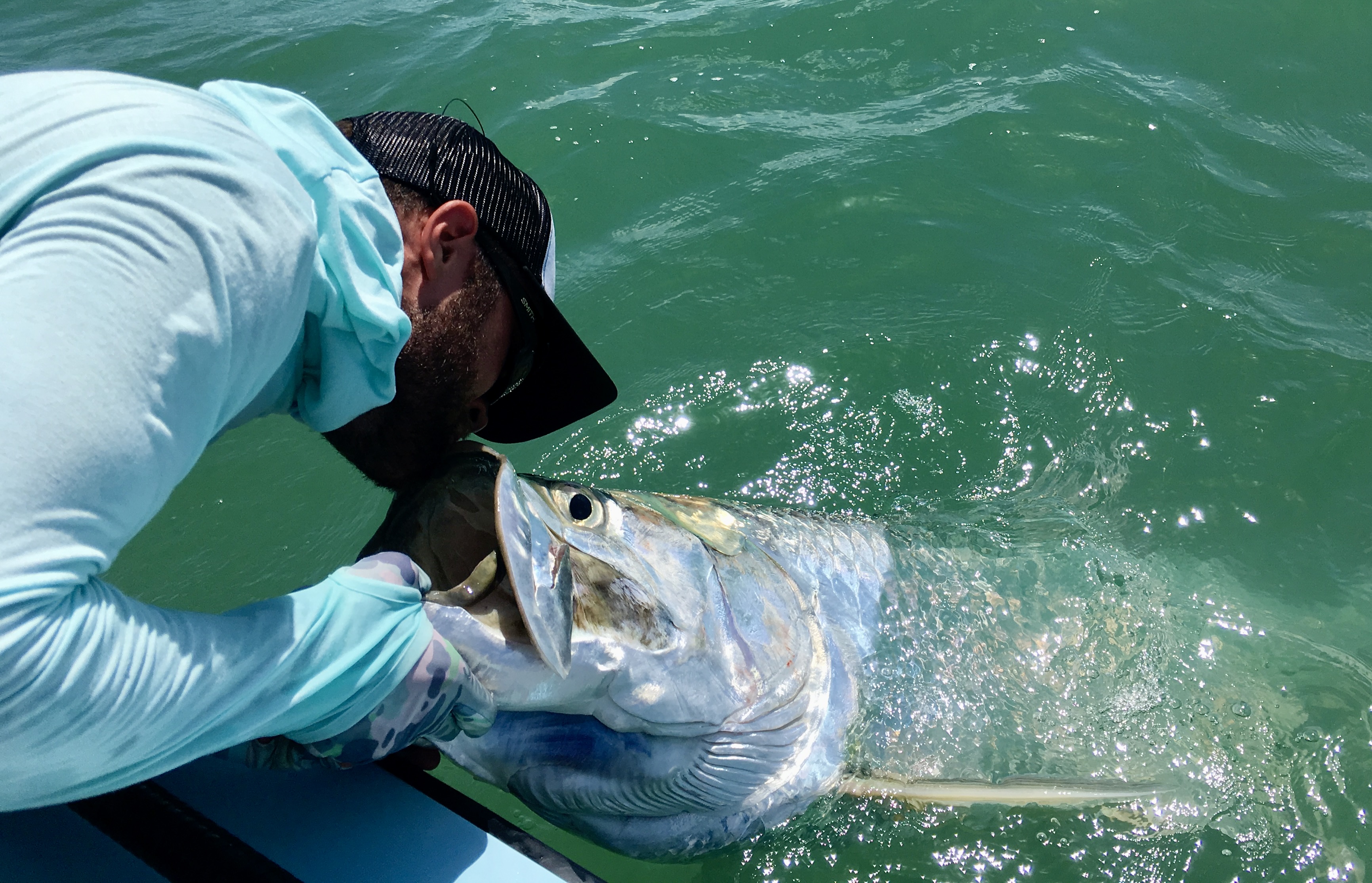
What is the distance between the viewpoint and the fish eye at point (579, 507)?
208cm

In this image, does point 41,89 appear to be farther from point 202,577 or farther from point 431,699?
point 202,577

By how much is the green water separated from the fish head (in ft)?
1.61

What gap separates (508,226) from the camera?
6.29ft

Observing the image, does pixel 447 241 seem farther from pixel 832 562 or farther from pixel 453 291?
pixel 832 562

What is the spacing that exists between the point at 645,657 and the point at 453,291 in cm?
83

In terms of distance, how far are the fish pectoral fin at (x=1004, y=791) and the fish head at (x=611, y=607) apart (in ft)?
1.18

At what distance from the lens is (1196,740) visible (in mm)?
2777

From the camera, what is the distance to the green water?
2.90m

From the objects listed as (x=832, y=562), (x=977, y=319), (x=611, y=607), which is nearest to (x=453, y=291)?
(x=611, y=607)

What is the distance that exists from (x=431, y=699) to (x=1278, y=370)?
12.7ft

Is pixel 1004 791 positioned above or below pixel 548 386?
below

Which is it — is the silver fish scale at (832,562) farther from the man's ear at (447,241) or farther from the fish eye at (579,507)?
the man's ear at (447,241)

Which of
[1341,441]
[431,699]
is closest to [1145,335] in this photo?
[1341,441]

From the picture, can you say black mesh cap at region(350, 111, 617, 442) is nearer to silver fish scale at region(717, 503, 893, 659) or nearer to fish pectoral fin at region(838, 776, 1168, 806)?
silver fish scale at region(717, 503, 893, 659)
